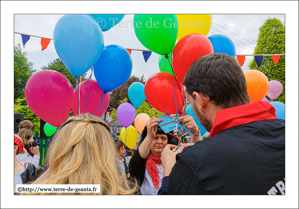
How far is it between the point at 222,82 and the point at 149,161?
4.51 ft

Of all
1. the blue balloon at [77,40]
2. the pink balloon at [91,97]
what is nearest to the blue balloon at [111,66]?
the pink balloon at [91,97]

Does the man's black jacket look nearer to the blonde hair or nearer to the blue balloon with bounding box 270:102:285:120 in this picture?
the blonde hair

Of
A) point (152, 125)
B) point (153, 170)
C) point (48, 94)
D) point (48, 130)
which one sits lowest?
point (48, 130)

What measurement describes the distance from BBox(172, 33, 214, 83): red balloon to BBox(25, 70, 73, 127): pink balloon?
1.19 m

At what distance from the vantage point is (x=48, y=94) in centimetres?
201

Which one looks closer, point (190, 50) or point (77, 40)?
point (190, 50)

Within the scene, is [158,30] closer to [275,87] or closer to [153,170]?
[153,170]

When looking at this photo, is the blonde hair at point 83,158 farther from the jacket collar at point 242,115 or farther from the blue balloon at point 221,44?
the blue balloon at point 221,44

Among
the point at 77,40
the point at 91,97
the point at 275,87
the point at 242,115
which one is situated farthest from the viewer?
the point at 275,87

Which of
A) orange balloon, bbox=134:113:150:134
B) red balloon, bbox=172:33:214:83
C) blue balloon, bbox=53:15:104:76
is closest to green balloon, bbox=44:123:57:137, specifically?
orange balloon, bbox=134:113:150:134

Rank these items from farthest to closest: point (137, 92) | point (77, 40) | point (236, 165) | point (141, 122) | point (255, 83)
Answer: point (141, 122) → point (137, 92) → point (255, 83) → point (77, 40) → point (236, 165)

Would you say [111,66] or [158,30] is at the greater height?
[158,30]

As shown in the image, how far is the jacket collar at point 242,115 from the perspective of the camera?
1009 millimetres

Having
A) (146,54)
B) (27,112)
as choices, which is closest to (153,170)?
(146,54)
